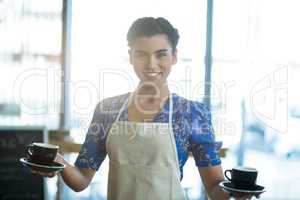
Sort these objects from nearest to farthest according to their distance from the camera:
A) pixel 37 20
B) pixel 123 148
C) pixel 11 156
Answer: pixel 123 148 < pixel 11 156 < pixel 37 20

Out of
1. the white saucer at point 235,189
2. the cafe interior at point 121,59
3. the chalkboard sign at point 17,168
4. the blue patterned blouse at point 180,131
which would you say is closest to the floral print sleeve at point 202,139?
Result: the blue patterned blouse at point 180,131

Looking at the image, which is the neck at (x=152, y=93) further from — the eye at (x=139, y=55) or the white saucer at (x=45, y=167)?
the white saucer at (x=45, y=167)

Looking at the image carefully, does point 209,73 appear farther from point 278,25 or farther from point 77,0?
point 77,0

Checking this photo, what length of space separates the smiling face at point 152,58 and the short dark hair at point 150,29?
12 mm

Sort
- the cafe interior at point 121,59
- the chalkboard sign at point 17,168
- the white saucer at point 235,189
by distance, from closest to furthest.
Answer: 1. the white saucer at point 235,189
2. the chalkboard sign at point 17,168
3. the cafe interior at point 121,59

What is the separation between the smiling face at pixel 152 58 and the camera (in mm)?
1199

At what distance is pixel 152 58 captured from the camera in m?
1.20

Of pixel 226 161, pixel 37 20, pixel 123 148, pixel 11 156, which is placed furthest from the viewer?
pixel 226 161

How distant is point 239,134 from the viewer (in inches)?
116

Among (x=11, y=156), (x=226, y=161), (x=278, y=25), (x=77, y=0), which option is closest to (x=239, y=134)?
(x=226, y=161)

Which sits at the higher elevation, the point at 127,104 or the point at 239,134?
the point at 127,104

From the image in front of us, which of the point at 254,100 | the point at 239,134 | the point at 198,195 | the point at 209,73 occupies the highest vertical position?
the point at 209,73

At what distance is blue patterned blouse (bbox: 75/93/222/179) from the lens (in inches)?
47.3

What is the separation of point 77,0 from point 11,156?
4.67 feet
